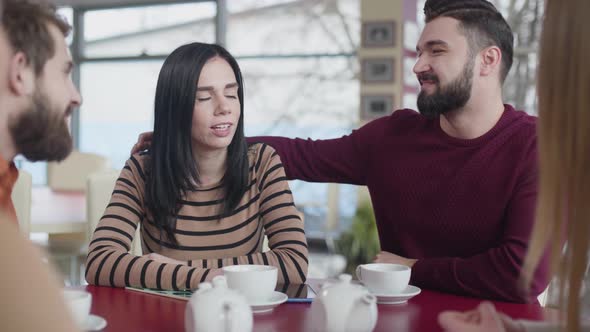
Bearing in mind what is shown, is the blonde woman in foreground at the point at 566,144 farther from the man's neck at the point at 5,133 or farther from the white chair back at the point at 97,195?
the white chair back at the point at 97,195

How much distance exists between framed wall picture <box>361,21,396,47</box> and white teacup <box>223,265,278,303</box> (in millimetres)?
4856

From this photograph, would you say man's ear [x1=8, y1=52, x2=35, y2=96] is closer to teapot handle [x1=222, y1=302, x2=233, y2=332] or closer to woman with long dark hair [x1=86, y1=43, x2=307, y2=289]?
teapot handle [x1=222, y1=302, x2=233, y2=332]

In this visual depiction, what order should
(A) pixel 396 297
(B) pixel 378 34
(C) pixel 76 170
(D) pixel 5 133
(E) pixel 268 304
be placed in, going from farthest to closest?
1. (B) pixel 378 34
2. (C) pixel 76 170
3. (A) pixel 396 297
4. (E) pixel 268 304
5. (D) pixel 5 133

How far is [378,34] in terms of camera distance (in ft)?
19.5

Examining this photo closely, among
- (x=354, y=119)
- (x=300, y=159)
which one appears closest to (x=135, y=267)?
(x=300, y=159)

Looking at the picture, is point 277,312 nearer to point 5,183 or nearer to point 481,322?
point 481,322

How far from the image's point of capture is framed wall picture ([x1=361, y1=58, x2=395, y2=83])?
233 inches

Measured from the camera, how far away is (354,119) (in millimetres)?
6402

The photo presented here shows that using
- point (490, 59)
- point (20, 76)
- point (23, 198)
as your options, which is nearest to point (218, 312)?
point (20, 76)

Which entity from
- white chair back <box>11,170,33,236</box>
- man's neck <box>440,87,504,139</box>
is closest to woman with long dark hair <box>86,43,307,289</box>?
man's neck <box>440,87,504,139</box>

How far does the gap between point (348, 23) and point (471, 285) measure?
198 inches

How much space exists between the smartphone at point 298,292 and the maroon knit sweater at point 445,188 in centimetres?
29

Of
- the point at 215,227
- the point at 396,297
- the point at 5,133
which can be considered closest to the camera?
the point at 5,133

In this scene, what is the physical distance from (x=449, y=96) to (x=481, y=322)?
1.05 metres
